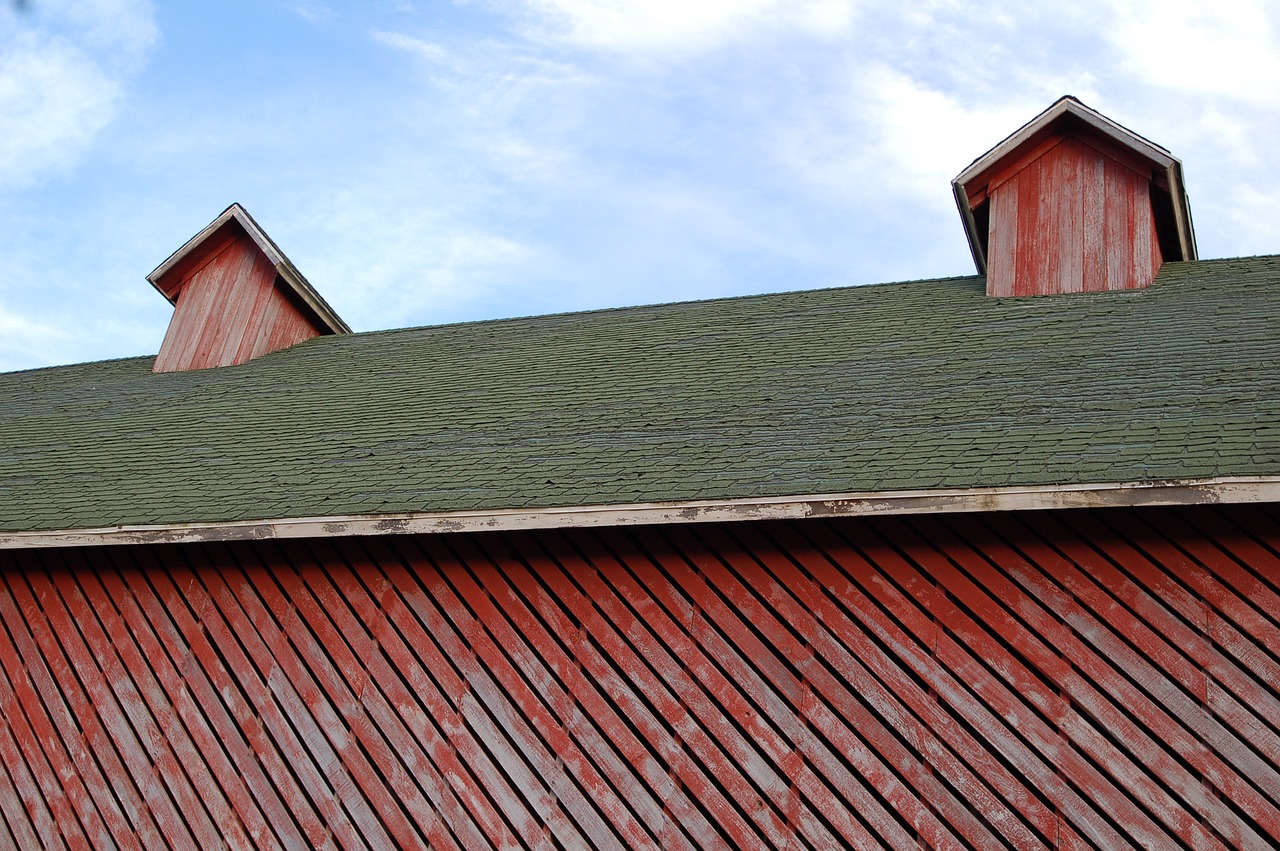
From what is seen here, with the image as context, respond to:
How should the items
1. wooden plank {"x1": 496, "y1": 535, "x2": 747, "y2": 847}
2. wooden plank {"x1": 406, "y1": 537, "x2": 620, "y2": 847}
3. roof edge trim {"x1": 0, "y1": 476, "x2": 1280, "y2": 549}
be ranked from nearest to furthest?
roof edge trim {"x1": 0, "y1": 476, "x2": 1280, "y2": 549}
wooden plank {"x1": 496, "y1": 535, "x2": 747, "y2": 847}
wooden plank {"x1": 406, "y1": 537, "x2": 620, "y2": 847}

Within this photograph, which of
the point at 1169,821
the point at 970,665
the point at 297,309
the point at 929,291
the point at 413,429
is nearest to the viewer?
the point at 1169,821

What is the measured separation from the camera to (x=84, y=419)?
38.7ft

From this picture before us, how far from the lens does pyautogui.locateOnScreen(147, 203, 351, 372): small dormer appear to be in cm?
1470

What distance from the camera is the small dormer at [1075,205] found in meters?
11.0

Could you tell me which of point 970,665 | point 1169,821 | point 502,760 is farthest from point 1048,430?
point 502,760

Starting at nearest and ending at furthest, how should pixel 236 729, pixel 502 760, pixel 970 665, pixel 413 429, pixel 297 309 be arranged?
pixel 970 665 < pixel 502 760 < pixel 236 729 < pixel 413 429 < pixel 297 309

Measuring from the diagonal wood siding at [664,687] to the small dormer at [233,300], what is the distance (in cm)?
599

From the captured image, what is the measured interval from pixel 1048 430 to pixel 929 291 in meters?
5.11

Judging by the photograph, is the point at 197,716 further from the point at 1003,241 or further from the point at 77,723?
the point at 1003,241

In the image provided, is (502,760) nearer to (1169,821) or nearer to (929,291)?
(1169,821)

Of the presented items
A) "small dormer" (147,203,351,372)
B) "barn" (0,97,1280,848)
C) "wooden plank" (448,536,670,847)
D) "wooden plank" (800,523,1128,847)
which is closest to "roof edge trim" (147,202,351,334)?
"small dormer" (147,203,351,372)

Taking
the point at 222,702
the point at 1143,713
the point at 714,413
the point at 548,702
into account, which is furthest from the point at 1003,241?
the point at 222,702

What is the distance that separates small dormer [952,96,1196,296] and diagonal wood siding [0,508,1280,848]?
5.14 metres

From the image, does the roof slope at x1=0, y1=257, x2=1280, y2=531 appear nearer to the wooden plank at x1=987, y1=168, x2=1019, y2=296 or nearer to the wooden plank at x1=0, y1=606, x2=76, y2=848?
the wooden plank at x1=987, y1=168, x2=1019, y2=296
